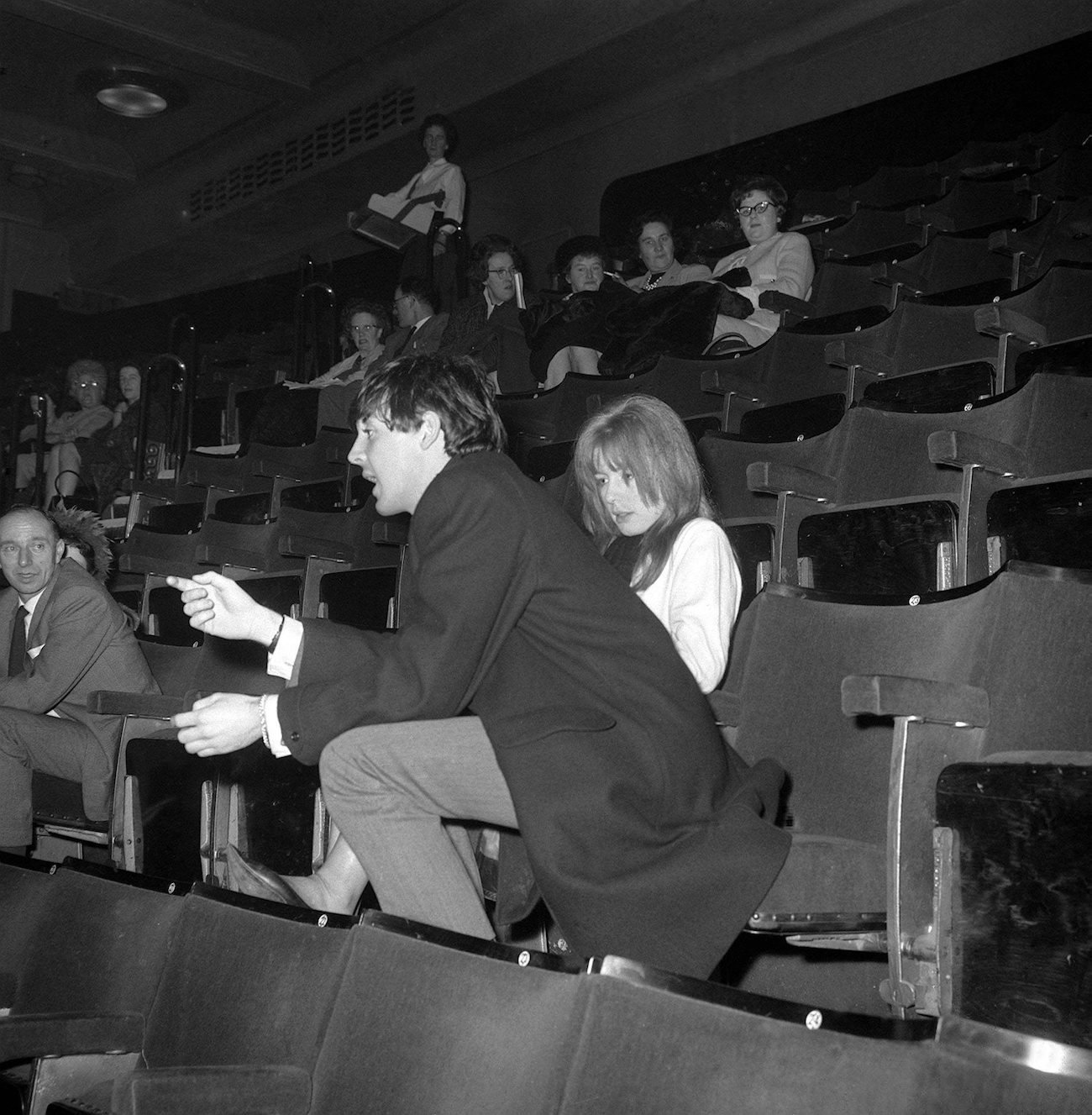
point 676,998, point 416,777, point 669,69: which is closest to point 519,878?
point 416,777

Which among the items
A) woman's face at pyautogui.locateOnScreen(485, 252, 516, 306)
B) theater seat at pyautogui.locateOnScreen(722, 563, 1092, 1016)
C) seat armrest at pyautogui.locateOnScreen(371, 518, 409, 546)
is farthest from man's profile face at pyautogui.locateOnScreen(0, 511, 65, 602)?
woman's face at pyautogui.locateOnScreen(485, 252, 516, 306)

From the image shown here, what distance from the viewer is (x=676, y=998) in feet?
1.65

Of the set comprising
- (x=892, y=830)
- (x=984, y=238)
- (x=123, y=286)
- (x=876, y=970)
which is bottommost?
(x=876, y=970)

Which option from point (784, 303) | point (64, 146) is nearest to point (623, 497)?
point (784, 303)

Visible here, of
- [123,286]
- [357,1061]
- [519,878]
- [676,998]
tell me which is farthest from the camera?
[123,286]

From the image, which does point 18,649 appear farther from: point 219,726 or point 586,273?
point 586,273

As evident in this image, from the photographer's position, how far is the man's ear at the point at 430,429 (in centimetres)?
88

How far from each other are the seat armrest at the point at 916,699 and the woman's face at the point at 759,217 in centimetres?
190

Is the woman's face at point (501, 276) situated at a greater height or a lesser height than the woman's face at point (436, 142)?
lesser

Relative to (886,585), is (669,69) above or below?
above

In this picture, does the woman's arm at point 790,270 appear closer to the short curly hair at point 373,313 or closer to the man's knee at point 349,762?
the short curly hair at point 373,313

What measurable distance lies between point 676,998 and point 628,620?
323 millimetres

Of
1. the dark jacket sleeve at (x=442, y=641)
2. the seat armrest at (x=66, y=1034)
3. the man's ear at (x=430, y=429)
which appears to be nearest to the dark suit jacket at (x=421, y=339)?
the man's ear at (x=430, y=429)

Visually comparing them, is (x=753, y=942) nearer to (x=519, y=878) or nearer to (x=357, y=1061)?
(x=519, y=878)
